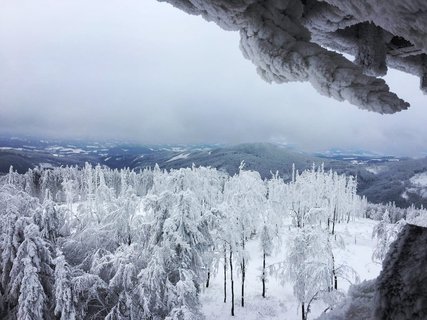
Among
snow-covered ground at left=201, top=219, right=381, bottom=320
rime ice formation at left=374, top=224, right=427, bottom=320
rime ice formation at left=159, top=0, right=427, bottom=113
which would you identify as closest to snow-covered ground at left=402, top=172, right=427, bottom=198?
snow-covered ground at left=201, top=219, right=381, bottom=320

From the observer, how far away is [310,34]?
8.97ft

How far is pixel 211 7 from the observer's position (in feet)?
7.97

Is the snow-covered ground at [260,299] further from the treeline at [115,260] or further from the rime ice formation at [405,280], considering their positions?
the rime ice formation at [405,280]

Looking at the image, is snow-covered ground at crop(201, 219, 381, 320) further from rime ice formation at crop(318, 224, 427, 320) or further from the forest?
rime ice formation at crop(318, 224, 427, 320)

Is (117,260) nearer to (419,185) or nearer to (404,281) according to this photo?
(404,281)

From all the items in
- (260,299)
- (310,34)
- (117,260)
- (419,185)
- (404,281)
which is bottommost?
(419,185)

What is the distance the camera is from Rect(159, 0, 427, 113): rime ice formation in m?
1.86

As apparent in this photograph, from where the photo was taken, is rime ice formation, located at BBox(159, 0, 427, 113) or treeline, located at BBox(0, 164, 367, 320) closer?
rime ice formation, located at BBox(159, 0, 427, 113)

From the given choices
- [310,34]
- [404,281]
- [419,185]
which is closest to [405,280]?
[404,281]

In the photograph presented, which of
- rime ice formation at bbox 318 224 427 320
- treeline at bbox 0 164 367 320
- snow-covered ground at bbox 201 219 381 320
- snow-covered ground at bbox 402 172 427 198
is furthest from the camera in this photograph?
snow-covered ground at bbox 402 172 427 198

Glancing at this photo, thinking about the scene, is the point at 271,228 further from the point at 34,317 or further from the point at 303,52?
the point at 303,52

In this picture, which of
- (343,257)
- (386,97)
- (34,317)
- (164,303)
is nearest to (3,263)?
(34,317)

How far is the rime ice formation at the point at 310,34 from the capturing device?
1.86 m

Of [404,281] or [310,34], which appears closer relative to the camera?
[404,281]
